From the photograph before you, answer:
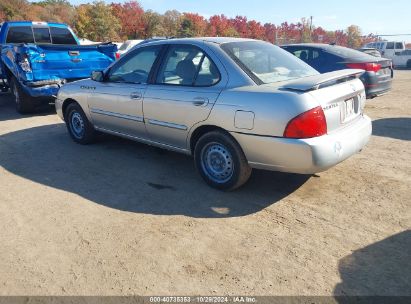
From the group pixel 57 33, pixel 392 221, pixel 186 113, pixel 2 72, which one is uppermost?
pixel 57 33

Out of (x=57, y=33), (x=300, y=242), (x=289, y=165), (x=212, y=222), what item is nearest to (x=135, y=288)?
(x=212, y=222)

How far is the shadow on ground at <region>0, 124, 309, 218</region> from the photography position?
375 centimetres

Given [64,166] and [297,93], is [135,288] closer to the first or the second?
[297,93]

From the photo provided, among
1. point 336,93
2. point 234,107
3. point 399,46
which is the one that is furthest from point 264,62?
point 399,46

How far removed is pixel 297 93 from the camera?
329 cm

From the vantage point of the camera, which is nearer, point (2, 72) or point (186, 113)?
point (186, 113)

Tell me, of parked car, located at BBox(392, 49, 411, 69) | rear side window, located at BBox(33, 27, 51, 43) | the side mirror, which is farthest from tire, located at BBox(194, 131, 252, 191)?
parked car, located at BBox(392, 49, 411, 69)

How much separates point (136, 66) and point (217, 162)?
1.87m

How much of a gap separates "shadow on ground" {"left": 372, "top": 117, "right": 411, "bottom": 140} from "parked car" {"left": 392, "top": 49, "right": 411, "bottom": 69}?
19581 millimetres

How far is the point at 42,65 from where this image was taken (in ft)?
24.7

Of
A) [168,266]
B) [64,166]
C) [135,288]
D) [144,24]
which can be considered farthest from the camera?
[144,24]

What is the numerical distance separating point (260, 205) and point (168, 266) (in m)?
1.31

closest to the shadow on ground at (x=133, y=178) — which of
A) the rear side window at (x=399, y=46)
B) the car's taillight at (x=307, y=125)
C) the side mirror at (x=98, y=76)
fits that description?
the car's taillight at (x=307, y=125)

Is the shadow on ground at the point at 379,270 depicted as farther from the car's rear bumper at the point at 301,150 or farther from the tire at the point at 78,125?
the tire at the point at 78,125
